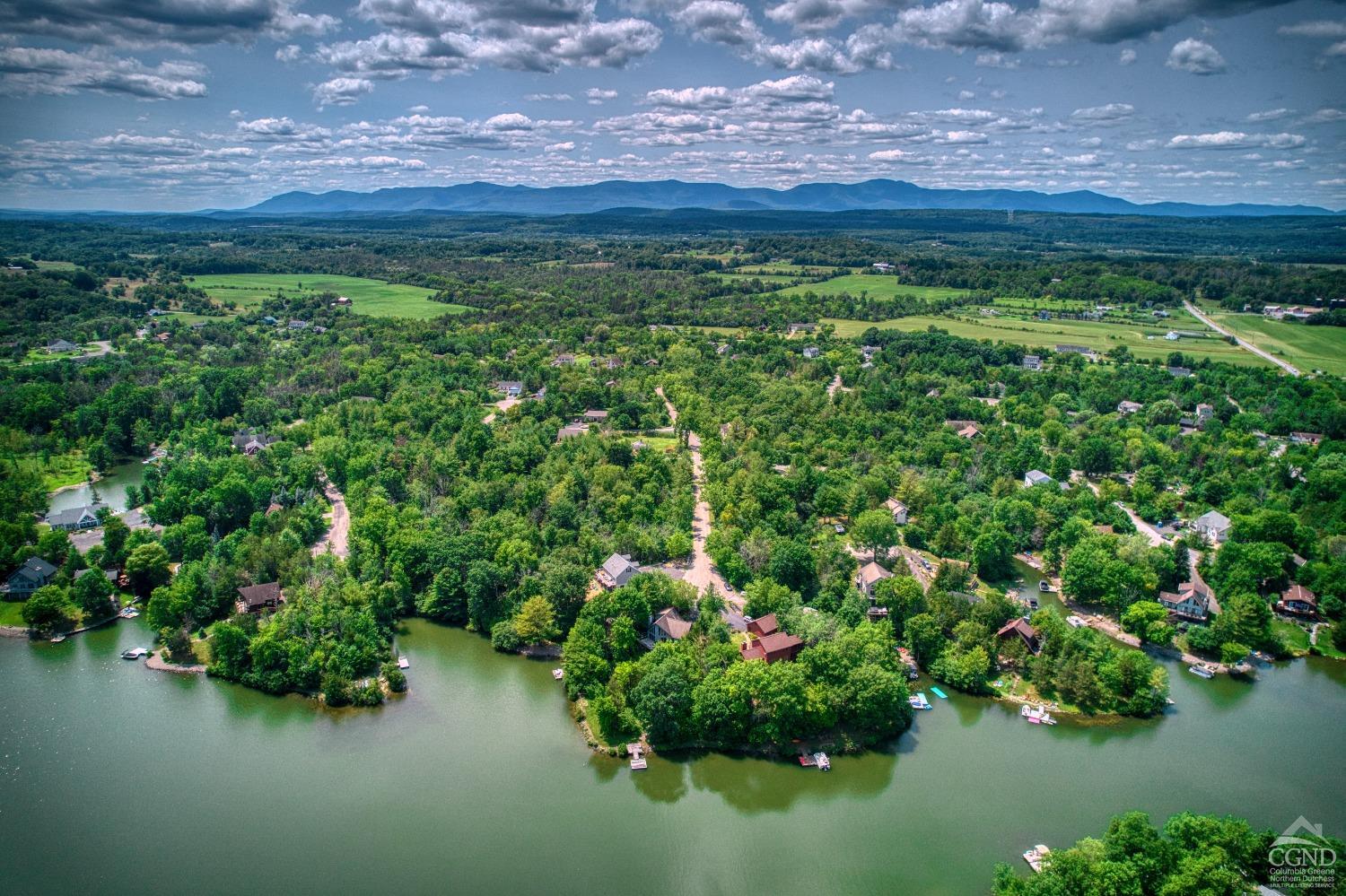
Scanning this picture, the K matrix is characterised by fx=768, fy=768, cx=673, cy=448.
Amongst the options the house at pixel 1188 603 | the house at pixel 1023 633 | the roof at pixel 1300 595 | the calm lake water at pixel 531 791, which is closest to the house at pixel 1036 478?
the house at pixel 1188 603

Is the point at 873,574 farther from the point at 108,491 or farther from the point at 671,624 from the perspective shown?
the point at 108,491

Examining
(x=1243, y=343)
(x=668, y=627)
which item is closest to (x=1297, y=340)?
(x=1243, y=343)

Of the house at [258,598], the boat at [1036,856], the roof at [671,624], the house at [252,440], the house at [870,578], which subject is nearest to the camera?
the boat at [1036,856]

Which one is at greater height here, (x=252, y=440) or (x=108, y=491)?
(x=252, y=440)

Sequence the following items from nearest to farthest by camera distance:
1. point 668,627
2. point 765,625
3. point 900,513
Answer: point 668,627, point 765,625, point 900,513

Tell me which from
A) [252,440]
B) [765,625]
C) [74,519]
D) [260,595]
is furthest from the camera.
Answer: [252,440]

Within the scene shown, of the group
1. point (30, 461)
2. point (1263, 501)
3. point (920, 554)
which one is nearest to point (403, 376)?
point (30, 461)

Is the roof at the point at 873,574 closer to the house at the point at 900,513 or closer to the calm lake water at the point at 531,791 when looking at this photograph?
the calm lake water at the point at 531,791
